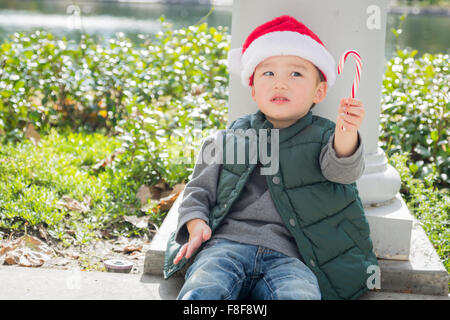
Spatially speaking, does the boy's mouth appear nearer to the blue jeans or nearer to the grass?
the blue jeans

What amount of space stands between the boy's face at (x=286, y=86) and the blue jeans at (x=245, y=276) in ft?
1.84

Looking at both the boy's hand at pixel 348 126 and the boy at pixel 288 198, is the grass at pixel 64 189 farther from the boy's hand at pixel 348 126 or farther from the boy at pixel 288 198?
the boy's hand at pixel 348 126

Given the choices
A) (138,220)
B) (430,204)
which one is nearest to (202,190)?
(138,220)

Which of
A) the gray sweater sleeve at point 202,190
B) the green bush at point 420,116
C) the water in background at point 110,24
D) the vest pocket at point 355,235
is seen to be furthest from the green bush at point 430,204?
the water in background at point 110,24

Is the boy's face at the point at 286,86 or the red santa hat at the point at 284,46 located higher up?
the red santa hat at the point at 284,46

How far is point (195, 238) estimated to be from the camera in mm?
2098

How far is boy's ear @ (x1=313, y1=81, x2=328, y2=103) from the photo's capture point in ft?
7.42

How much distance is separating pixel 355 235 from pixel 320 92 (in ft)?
2.00

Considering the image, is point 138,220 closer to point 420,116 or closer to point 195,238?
point 195,238

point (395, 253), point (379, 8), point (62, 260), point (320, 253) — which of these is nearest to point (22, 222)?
point (62, 260)

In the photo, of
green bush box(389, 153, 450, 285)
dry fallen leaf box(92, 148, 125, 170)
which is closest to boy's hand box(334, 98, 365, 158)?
green bush box(389, 153, 450, 285)

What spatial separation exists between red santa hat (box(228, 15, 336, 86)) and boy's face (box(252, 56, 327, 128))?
0.03 metres

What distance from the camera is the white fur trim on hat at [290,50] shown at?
2.14m
